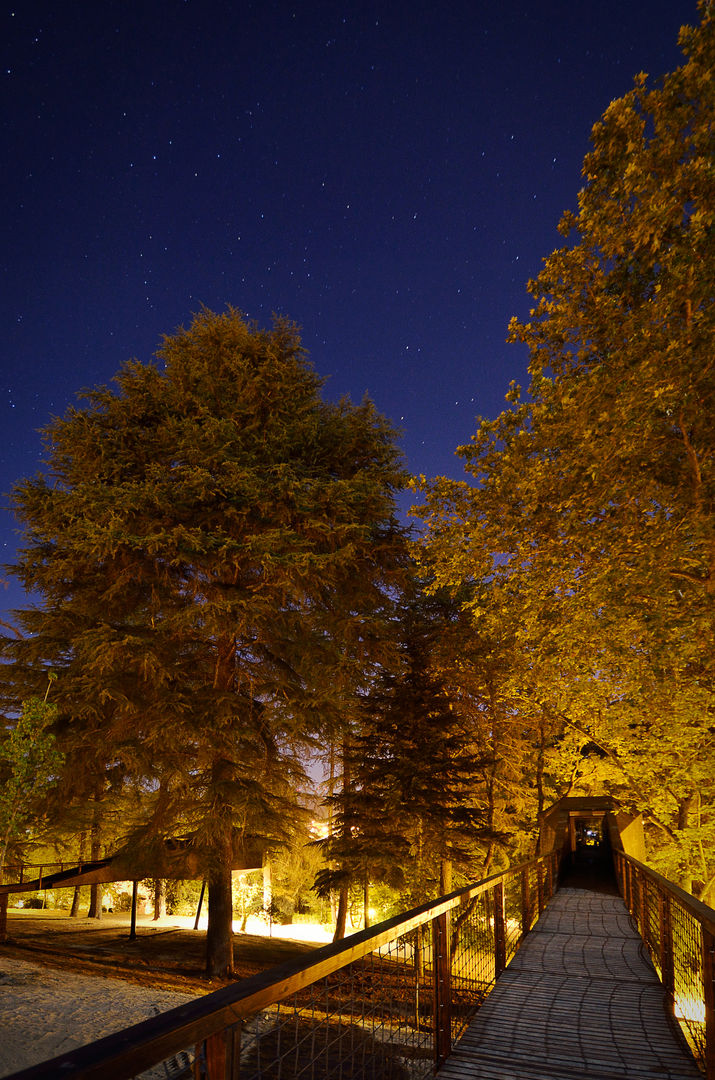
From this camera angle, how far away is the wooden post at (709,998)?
389 centimetres

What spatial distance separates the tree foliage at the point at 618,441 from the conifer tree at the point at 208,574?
3504mm

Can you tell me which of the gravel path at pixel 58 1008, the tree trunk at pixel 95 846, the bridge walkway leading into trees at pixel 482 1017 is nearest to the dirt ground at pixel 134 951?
the gravel path at pixel 58 1008

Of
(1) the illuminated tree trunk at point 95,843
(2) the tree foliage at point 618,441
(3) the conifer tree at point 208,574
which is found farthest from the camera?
(1) the illuminated tree trunk at point 95,843

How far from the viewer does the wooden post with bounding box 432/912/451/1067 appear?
177 inches

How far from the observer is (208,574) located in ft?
50.2

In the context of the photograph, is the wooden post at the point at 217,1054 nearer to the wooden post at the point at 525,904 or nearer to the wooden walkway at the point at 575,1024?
the wooden walkway at the point at 575,1024

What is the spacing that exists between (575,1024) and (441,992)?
1574 millimetres

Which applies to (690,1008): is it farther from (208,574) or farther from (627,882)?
(208,574)

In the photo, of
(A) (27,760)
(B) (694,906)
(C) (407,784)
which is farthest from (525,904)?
(A) (27,760)

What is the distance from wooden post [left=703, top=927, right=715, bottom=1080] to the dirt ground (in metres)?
7.54

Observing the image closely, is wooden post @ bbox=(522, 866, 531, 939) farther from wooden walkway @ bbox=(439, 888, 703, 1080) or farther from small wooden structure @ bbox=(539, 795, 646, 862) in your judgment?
small wooden structure @ bbox=(539, 795, 646, 862)

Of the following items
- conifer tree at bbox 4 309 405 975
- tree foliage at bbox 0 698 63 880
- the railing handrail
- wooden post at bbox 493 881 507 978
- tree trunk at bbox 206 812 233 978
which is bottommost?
tree trunk at bbox 206 812 233 978

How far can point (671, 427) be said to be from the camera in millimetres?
10797

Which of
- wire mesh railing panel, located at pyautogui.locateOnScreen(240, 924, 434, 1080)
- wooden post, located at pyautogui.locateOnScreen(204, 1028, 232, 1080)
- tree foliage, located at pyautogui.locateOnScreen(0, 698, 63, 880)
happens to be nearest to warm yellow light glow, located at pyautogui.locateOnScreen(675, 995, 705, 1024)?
wire mesh railing panel, located at pyautogui.locateOnScreen(240, 924, 434, 1080)
